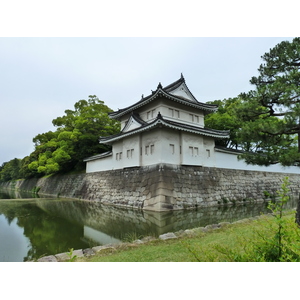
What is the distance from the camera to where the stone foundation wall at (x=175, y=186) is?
12096mm

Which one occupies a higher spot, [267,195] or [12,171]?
[12,171]

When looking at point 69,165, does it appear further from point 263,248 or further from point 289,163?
point 263,248

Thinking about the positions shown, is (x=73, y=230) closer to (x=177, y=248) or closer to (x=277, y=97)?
(x=177, y=248)

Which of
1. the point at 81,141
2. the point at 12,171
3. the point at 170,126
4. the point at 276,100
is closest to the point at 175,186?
the point at 170,126

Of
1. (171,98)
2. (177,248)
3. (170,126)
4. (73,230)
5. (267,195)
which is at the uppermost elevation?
(171,98)

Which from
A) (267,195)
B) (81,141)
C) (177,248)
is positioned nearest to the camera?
(177,248)

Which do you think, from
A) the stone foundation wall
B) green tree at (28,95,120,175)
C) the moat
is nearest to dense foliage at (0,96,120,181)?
green tree at (28,95,120,175)

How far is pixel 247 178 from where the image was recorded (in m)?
16.7

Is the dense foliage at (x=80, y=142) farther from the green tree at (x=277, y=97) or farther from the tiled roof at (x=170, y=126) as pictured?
the green tree at (x=277, y=97)

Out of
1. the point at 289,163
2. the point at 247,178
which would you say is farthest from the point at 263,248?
the point at 247,178

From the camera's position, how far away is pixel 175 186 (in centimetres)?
1234

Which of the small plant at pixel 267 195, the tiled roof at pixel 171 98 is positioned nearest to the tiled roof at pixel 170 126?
the tiled roof at pixel 171 98

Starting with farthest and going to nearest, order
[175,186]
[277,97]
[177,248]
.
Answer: [175,186] < [277,97] < [177,248]

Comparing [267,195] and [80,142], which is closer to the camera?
[267,195]
